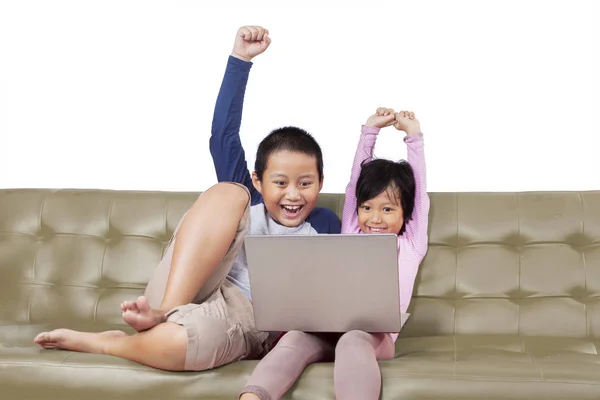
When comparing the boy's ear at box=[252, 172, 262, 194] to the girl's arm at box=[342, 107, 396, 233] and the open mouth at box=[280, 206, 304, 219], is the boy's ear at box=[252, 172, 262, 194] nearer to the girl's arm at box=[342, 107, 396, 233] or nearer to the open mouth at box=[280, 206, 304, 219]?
the open mouth at box=[280, 206, 304, 219]

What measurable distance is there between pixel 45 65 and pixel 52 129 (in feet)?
0.83

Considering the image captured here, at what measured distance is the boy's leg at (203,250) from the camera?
6.71 feet

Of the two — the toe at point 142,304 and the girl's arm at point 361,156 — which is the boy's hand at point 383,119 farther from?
the toe at point 142,304

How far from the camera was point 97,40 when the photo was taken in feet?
10.7

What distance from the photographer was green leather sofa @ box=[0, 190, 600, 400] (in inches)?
78.8

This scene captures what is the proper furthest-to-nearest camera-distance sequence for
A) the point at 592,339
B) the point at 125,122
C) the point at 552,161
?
1. the point at 125,122
2. the point at 552,161
3. the point at 592,339

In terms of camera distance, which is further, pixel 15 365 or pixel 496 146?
pixel 496 146

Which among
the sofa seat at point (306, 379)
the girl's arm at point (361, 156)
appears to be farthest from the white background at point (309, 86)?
the sofa seat at point (306, 379)

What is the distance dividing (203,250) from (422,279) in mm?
778

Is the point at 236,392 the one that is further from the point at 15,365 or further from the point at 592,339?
the point at 592,339

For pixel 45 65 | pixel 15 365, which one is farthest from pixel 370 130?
pixel 45 65

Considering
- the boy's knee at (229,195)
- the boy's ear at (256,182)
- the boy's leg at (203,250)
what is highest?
the boy's ear at (256,182)

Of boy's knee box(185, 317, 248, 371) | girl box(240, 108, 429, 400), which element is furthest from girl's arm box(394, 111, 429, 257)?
boy's knee box(185, 317, 248, 371)

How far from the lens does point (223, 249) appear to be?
2096 millimetres
